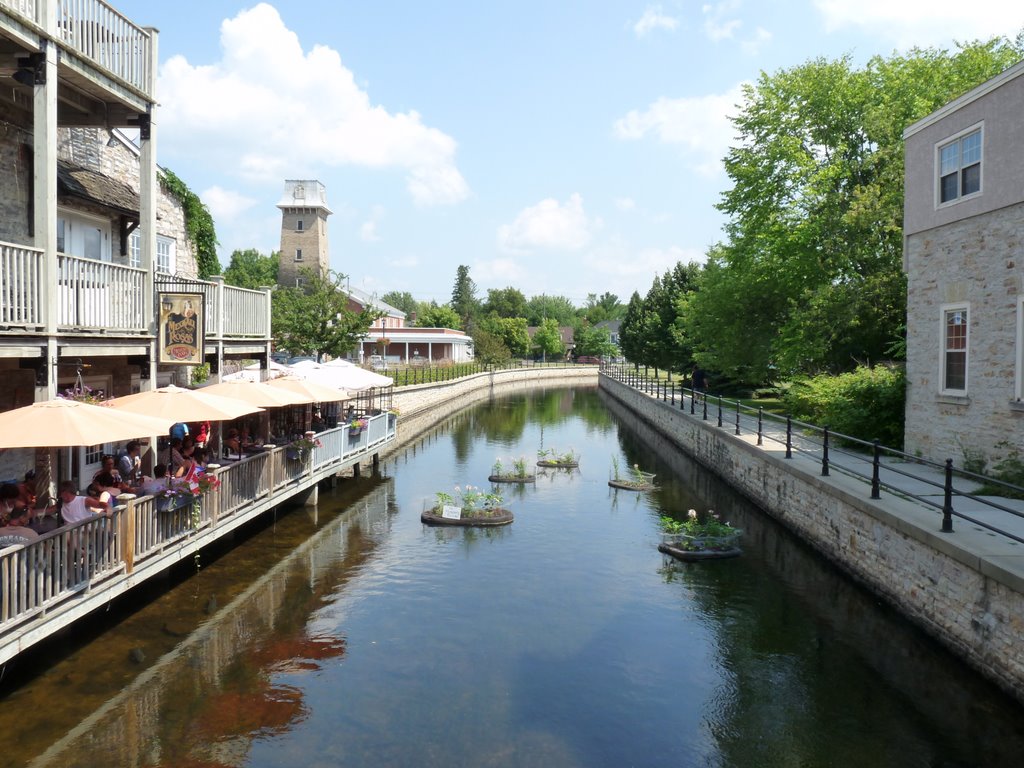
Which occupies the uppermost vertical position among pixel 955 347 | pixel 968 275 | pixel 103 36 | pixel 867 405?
pixel 103 36

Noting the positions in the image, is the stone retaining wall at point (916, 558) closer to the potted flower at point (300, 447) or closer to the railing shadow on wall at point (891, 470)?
the railing shadow on wall at point (891, 470)

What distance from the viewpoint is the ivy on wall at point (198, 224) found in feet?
67.1

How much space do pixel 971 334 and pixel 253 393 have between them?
14.0 m

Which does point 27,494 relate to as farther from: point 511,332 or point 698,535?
point 511,332

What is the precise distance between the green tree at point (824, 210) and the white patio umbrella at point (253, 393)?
1938 centimetres

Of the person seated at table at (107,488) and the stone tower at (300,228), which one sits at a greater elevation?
the stone tower at (300,228)

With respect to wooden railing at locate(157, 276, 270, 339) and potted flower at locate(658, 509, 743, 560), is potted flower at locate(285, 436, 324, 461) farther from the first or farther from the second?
potted flower at locate(658, 509, 743, 560)

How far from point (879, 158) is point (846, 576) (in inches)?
784

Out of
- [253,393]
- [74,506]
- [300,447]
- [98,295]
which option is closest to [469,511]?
[300,447]

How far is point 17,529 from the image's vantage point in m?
9.14

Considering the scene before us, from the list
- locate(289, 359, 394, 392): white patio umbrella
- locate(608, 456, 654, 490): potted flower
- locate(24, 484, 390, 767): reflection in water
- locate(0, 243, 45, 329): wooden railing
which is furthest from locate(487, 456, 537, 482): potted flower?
locate(0, 243, 45, 329): wooden railing

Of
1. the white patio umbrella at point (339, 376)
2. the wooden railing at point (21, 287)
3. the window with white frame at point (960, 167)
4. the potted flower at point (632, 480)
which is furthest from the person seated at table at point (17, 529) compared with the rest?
the window with white frame at point (960, 167)

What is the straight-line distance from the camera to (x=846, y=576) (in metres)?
13.8

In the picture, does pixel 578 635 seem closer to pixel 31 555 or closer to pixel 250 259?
pixel 31 555
